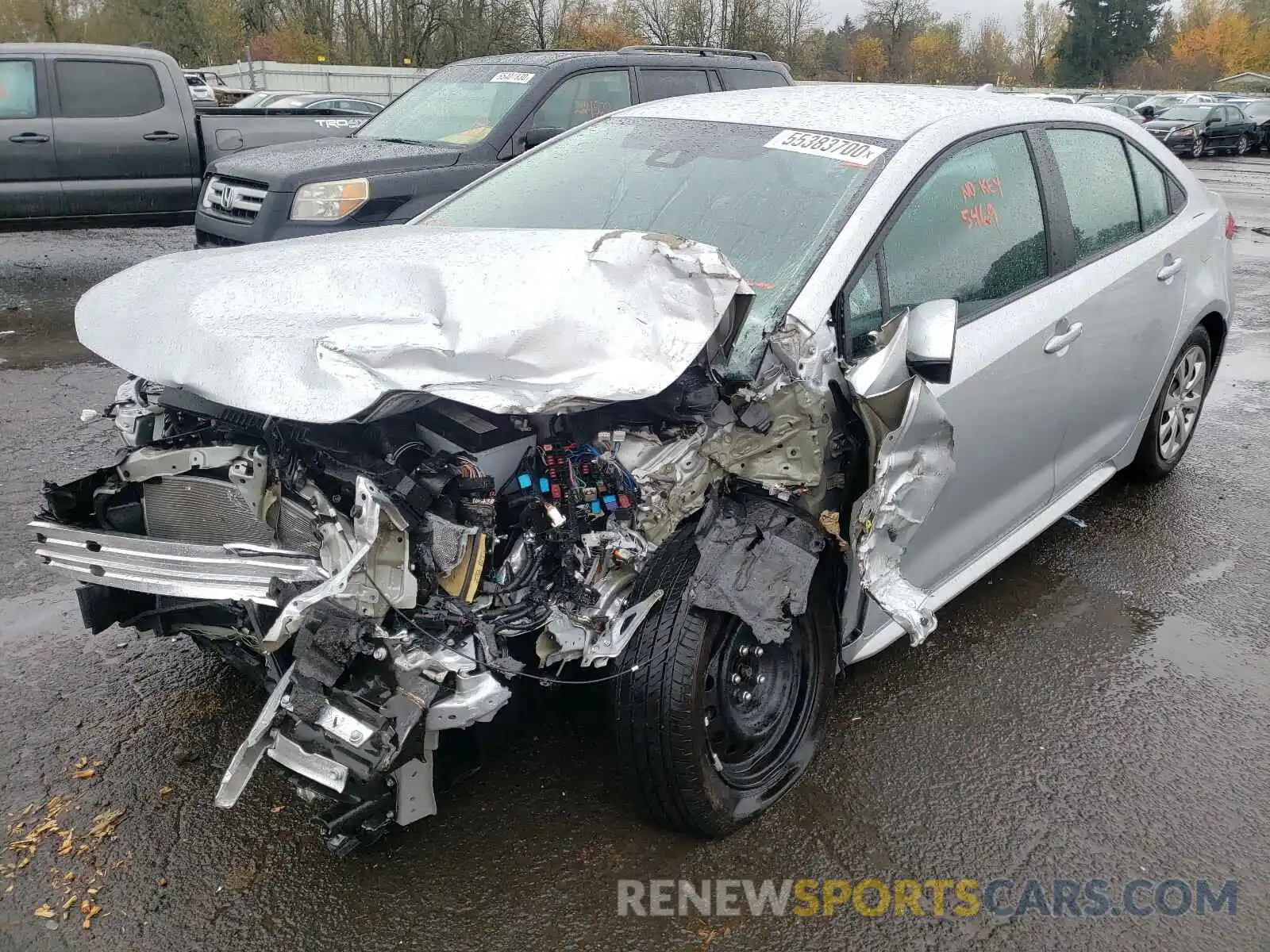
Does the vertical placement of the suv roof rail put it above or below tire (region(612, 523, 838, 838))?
above

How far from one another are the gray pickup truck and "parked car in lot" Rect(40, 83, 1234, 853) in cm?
697

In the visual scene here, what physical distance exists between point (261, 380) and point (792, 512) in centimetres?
134

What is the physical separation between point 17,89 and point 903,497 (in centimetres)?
932

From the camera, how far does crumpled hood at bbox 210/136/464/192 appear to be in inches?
265

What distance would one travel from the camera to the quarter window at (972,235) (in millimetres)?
3051

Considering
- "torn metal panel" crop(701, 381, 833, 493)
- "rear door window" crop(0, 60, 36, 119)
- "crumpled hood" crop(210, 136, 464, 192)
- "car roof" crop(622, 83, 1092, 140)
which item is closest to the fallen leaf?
"torn metal panel" crop(701, 381, 833, 493)

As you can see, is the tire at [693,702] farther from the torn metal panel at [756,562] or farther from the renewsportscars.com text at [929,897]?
the renewsportscars.com text at [929,897]

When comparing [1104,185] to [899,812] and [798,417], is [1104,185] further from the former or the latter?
[899,812]

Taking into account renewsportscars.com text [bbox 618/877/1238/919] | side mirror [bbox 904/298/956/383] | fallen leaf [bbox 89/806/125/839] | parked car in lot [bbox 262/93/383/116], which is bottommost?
renewsportscars.com text [bbox 618/877/1238/919]

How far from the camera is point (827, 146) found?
3.28 m

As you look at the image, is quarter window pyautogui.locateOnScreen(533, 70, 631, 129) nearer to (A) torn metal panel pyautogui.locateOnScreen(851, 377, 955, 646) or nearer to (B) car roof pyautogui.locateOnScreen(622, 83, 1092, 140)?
(B) car roof pyautogui.locateOnScreen(622, 83, 1092, 140)

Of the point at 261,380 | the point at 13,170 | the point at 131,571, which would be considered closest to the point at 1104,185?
the point at 261,380

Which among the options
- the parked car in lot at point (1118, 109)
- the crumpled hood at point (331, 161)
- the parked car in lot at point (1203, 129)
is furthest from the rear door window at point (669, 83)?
the parked car in lot at point (1203, 129)

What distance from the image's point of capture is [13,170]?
8781mm
